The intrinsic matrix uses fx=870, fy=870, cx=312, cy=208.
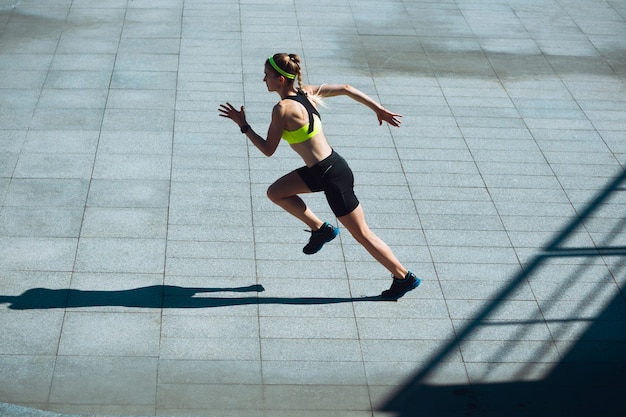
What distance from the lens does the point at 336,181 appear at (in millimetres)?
7031

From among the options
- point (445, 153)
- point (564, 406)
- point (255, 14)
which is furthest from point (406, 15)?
point (564, 406)

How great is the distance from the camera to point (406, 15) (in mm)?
13672

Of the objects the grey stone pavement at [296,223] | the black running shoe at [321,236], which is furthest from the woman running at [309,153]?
the grey stone pavement at [296,223]

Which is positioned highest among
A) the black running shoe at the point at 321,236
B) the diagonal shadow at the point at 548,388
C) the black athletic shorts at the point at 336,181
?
the black athletic shorts at the point at 336,181

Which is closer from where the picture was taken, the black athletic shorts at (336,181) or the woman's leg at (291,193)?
the black athletic shorts at (336,181)

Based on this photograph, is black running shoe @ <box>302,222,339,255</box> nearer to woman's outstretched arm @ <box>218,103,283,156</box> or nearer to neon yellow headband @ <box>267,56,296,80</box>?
woman's outstretched arm @ <box>218,103,283,156</box>

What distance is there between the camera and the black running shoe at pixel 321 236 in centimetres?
760

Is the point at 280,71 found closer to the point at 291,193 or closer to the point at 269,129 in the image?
the point at 269,129

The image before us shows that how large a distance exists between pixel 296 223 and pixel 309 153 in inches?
58.1

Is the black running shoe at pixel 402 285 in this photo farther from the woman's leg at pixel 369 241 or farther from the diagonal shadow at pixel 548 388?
the diagonal shadow at pixel 548 388

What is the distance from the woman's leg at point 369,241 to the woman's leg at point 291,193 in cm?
41

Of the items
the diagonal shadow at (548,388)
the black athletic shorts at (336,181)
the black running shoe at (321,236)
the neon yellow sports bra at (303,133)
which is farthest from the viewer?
the black running shoe at (321,236)

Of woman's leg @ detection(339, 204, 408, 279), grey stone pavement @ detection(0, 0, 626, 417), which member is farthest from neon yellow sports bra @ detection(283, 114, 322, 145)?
grey stone pavement @ detection(0, 0, 626, 417)

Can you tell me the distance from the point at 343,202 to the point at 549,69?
6.27 meters
